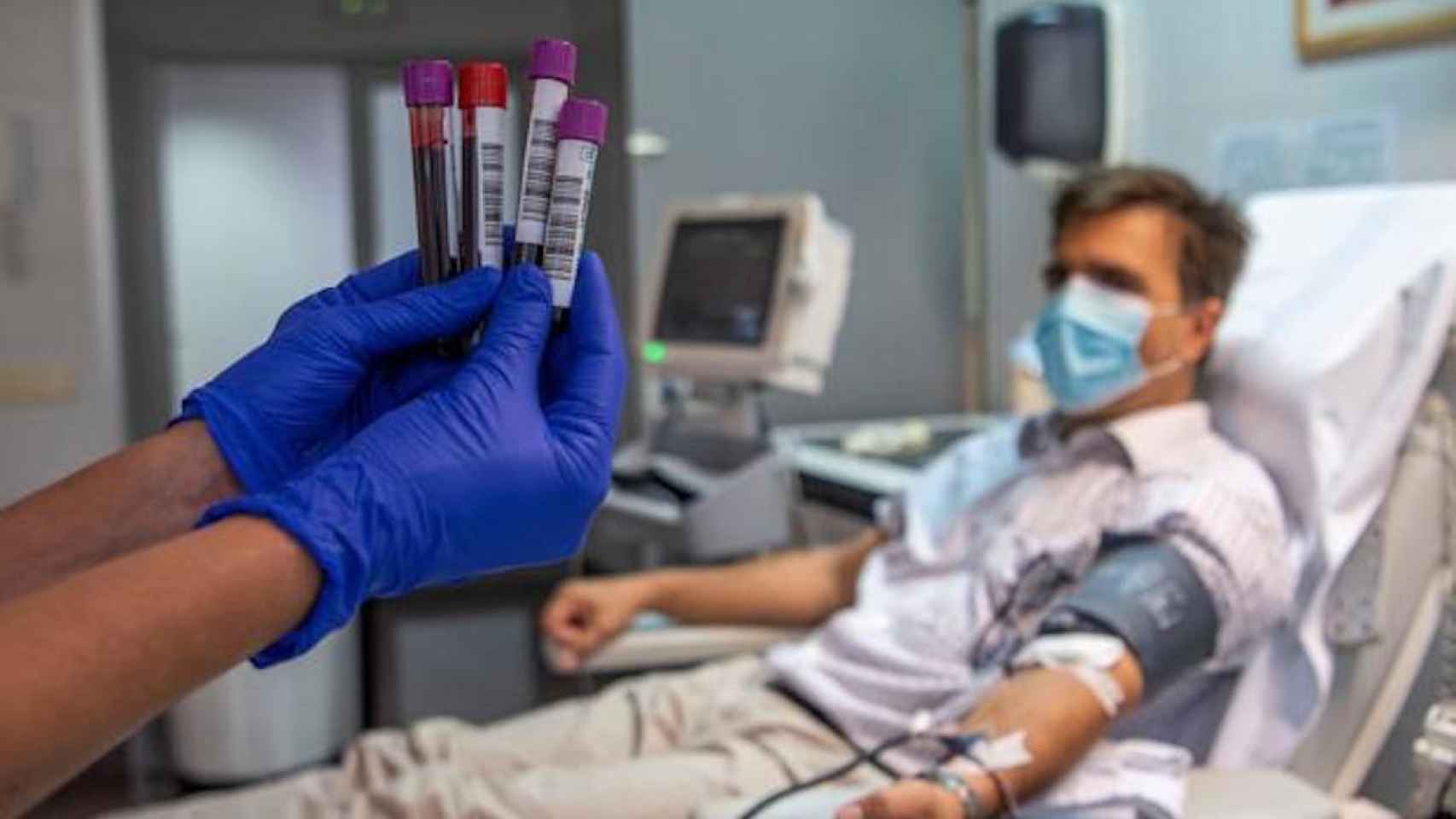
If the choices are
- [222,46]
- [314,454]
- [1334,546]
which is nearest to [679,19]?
[222,46]

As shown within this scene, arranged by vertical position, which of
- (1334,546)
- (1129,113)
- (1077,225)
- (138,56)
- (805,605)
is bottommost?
(805,605)

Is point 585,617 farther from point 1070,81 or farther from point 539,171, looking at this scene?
point 1070,81

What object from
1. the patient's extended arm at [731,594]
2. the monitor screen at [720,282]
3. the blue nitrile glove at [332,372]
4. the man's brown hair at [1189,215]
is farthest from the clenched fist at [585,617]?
the blue nitrile glove at [332,372]

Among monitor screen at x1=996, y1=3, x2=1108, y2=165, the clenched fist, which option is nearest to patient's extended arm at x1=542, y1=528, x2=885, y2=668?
the clenched fist

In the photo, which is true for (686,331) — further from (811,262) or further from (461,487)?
(461,487)

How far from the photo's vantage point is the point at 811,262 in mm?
2352

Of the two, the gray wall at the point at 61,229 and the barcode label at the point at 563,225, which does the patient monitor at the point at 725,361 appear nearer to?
the gray wall at the point at 61,229

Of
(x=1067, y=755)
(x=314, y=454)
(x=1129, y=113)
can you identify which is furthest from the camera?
(x=1129, y=113)

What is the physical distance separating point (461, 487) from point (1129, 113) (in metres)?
2.40

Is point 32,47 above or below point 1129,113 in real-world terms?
above

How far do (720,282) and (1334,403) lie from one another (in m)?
1.13

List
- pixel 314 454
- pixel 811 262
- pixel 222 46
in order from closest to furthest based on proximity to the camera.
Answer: pixel 314 454
pixel 811 262
pixel 222 46

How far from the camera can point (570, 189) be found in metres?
0.84

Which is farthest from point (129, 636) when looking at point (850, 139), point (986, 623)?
point (850, 139)
